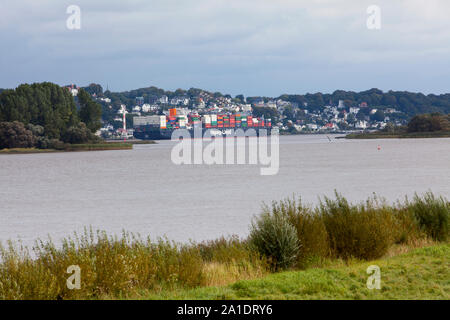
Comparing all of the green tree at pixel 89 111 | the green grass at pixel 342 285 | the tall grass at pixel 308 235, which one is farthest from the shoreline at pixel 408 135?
the green grass at pixel 342 285

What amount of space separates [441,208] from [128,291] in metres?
8.70

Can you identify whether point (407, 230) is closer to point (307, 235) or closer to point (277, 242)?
point (307, 235)

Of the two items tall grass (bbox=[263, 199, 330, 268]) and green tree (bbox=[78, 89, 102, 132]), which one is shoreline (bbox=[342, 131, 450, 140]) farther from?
tall grass (bbox=[263, 199, 330, 268])

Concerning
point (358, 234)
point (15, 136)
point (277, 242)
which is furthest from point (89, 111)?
point (277, 242)

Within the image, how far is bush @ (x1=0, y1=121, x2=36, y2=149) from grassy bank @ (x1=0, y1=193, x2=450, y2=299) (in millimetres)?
95697

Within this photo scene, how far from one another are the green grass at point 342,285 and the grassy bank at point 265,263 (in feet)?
0.06

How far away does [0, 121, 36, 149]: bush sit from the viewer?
102 metres

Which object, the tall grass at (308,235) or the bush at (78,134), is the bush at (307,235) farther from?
the bush at (78,134)

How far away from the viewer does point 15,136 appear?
338 feet

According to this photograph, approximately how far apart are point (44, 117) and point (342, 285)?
105479 mm

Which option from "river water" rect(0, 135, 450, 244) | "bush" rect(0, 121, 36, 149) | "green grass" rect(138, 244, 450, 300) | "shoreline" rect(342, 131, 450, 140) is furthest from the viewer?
"shoreline" rect(342, 131, 450, 140)
